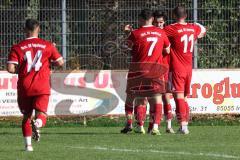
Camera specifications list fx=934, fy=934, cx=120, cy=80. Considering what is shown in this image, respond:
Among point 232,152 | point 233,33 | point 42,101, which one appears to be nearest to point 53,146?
point 42,101

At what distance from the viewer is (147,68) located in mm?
16703

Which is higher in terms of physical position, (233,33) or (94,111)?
(233,33)

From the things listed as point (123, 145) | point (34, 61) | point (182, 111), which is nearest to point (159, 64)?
point (182, 111)

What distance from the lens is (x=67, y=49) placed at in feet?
71.5

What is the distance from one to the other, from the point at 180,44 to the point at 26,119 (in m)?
4.47

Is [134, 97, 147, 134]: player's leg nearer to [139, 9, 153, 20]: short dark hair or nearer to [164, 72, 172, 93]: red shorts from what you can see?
[164, 72, 172, 93]: red shorts

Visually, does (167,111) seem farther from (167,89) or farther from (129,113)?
(129,113)

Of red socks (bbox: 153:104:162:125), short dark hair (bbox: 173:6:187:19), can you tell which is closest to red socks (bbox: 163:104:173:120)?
red socks (bbox: 153:104:162:125)

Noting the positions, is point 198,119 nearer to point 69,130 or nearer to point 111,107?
point 111,107

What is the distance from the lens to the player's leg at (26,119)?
13289mm

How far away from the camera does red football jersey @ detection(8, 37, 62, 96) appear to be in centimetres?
1337

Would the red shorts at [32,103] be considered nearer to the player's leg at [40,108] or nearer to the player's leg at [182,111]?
the player's leg at [40,108]

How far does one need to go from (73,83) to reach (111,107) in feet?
3.40

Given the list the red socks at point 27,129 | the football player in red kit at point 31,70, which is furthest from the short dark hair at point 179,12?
the red socks at point 27,129
